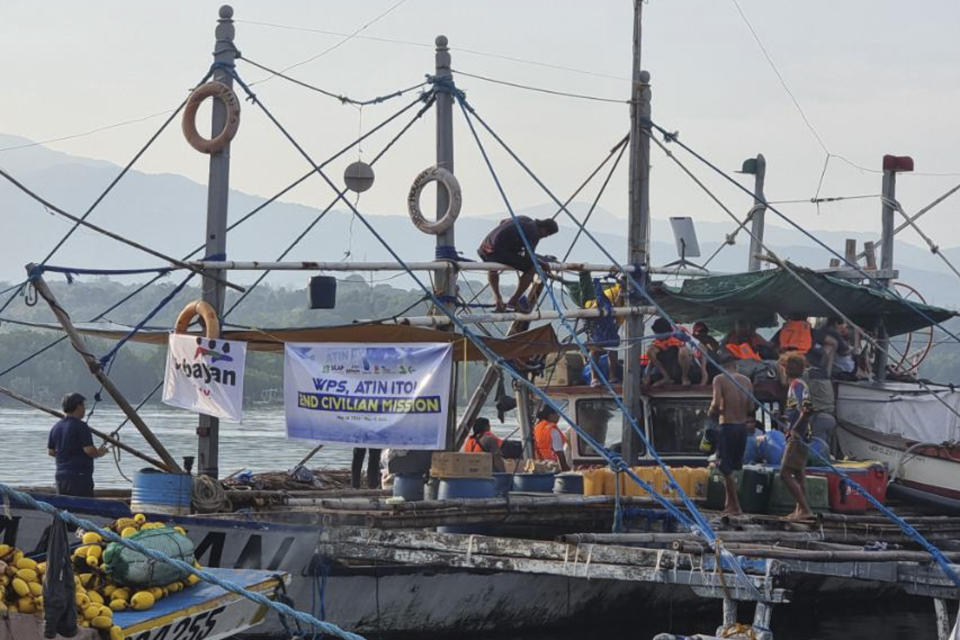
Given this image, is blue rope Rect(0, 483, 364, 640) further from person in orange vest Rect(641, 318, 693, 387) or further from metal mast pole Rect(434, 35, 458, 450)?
person in orange vest Rect(641, 318, 693, 387)

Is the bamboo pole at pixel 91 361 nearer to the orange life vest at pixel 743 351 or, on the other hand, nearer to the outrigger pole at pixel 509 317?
the outrigger pole at pixel 509 317

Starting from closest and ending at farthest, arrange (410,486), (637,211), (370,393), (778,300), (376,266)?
(370,393)
(410,486)
(376,266)
(637,211)
(778,300)

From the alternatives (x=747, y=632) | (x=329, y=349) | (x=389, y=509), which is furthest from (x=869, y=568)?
(x=329, y=349)

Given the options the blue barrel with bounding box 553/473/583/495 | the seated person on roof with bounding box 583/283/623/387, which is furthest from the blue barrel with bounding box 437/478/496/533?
the seated person on roof with bounding box 583/283/623/387

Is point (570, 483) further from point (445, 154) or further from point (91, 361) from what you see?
point (91, 361)

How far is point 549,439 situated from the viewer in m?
20.6

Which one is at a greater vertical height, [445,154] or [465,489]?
[445,154]

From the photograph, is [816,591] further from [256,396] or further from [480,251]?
[256,396]

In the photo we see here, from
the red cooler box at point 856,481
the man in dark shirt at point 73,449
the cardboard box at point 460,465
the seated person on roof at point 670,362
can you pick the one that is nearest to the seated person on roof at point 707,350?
the seated person on roof at point 670,362

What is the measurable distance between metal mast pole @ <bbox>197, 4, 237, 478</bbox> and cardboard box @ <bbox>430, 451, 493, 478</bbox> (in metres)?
2.54

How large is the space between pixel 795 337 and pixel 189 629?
1246cm

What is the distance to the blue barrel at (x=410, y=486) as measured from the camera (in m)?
16.7

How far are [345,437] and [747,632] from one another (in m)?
5.27

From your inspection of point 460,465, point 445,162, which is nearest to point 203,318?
point 460,465
